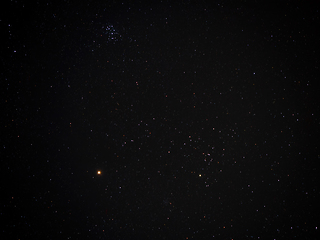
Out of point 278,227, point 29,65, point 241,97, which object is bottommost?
point 278,227

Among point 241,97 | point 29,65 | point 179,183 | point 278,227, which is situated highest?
point 29,65

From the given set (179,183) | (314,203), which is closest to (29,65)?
(179,183)

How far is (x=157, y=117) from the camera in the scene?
31cm

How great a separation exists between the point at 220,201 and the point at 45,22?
1.46 ft

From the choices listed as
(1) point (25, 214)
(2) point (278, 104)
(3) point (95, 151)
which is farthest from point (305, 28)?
(1) point (25, 214)

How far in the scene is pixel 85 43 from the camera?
1.02 feet

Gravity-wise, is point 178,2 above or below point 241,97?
above

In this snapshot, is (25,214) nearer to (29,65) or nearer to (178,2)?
(29,65)

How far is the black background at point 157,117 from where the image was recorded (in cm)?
31

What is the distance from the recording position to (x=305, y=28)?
315mm

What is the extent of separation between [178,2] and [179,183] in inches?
12.7

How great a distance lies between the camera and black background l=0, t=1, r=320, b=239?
1.02ft

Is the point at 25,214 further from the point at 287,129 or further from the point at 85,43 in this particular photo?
the point at 287,129

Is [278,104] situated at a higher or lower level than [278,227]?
higher
